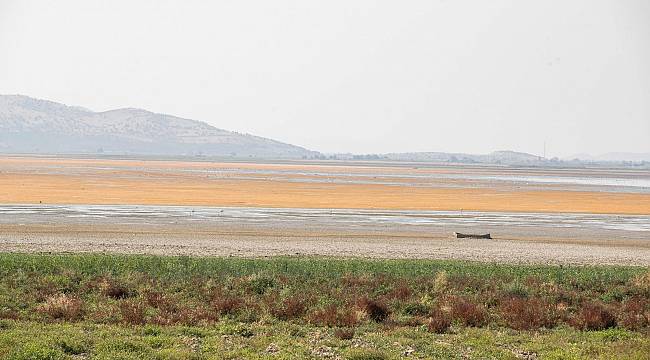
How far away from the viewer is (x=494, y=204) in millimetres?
68500

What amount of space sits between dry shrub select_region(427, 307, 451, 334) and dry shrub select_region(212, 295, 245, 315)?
4.17 m

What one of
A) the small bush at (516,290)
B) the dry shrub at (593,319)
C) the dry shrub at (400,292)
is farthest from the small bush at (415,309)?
the dry shrub at (593,319)

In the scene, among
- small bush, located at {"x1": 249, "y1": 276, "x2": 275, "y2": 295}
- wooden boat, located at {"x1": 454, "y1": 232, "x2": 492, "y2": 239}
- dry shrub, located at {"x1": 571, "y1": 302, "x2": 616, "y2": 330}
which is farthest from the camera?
wooden boat, located at {"x1": 454, "y1": 232, "x2": 492, "y2": 239}

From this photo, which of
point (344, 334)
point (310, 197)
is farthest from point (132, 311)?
point (310, 197)

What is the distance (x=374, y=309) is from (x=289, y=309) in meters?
1.89

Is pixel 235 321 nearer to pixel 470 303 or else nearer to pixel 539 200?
pixel 470 303

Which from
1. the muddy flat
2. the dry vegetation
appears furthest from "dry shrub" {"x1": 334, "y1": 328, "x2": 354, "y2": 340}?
the muddy flat

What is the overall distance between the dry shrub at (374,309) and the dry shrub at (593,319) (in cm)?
405

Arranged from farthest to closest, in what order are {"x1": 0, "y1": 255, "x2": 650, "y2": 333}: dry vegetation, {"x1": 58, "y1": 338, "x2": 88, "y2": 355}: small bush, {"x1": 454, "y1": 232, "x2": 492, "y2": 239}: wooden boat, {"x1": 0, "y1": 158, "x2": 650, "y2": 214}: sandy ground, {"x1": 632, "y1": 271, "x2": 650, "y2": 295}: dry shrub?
{"x1": 0, "y1": 158, "x2": 650, "y2": 214}: sandy ground < {"x1": 454, "y1": 232, "x2": 492, "y2": 239}: wooden boat < {"x1": 632, "y1": 271, "x2": 650, "y2": 295}: dry shrub < {"x1": 0, "y1": 255, "x2": 650, "y2": 333}: dry vegetation < {"x1": 58, "y1": 338, "x2": 88, "y2": 355}: small bush

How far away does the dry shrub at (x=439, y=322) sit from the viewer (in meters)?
17.0

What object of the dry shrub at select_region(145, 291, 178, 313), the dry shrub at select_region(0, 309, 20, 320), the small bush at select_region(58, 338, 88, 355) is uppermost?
the small bush at select_region(58, 338, 88, 355)

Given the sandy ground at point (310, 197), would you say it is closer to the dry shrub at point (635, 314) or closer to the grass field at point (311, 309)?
the grass field at point (311, 309)

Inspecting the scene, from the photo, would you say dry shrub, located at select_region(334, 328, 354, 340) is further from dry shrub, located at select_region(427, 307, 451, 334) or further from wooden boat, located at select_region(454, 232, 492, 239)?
wooden boat, located at select_region(454, 232, 492, 239)

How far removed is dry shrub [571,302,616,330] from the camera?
18.0 metres
